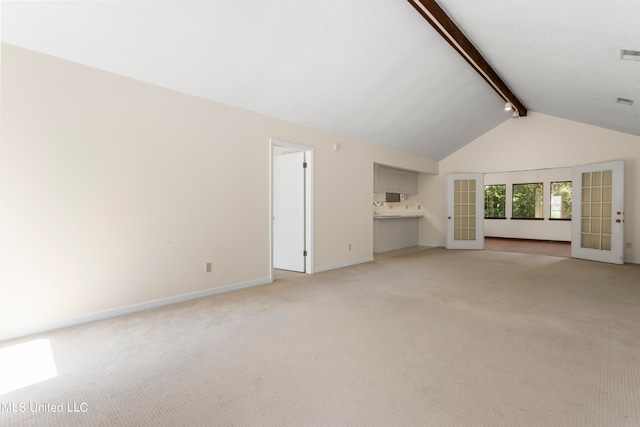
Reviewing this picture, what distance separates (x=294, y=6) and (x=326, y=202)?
2972 mm

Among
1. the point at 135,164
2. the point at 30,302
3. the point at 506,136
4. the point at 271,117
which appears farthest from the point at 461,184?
the point at 30,302

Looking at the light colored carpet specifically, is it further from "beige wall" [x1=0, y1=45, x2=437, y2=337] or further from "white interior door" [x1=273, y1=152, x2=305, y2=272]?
"white interior door" [x1=273, y1=152, x2=305, y2=272]

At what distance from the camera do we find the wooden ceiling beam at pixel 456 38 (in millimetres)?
3428

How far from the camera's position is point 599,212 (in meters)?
6.50

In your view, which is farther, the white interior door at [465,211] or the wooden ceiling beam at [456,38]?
the white interior door at [465,211]

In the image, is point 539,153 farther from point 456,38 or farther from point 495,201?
point 456,38

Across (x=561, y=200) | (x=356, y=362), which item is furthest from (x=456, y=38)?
(x=561, y=200)

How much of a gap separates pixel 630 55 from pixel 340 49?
2890mm

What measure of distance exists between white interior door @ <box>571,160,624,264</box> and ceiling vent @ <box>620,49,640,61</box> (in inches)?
149

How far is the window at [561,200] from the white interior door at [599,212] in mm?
3487

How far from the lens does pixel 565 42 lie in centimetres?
347

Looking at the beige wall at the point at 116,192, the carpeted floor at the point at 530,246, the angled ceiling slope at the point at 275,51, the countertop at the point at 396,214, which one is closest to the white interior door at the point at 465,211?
the carpeted floor at the point at 530,246

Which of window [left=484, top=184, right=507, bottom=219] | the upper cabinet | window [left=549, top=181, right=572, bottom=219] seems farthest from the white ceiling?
window [left=484, top=184, right=507, bottom=219]

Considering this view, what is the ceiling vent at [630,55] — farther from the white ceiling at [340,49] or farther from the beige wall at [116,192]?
the beige wall at [116,192]
